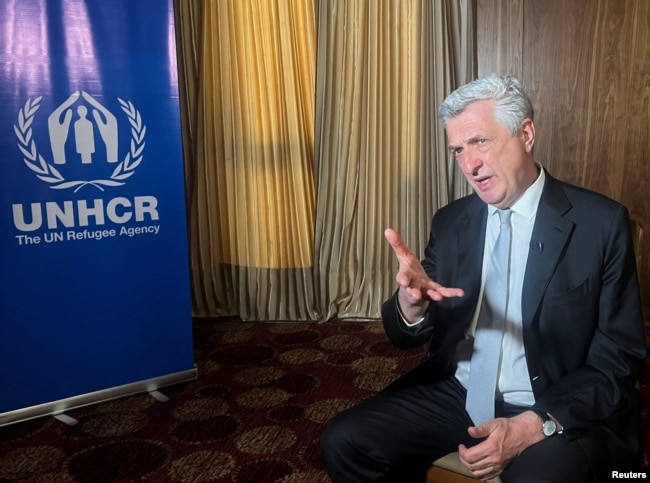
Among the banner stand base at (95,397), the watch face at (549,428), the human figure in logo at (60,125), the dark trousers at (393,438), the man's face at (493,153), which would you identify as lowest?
the banner stand base at (95,397)

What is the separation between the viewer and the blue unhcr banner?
7.07 feet

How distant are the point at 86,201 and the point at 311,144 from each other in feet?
4.92

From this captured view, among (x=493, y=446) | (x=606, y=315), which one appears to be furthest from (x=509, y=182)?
(x=493, y=446)

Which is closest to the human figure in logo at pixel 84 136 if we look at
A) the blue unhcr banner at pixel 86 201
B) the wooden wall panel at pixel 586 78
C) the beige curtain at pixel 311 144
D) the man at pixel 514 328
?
the blue unhcr banner at pixel 86 201

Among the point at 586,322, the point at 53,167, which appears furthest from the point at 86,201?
the point at 586,322

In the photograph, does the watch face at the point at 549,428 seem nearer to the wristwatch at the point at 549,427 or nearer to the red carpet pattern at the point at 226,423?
the wristwatch at the point at 549,427

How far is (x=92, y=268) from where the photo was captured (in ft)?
7.63

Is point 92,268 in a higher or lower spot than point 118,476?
higher

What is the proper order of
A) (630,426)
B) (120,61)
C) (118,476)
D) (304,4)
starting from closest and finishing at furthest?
(630,426)
(118,476)
(120,61)
(304,4)

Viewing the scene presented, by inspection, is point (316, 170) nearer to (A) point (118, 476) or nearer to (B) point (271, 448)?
(B) point (271, 448)

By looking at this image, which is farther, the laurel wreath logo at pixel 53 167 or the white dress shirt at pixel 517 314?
the laurel wreath logo at pixel 53 167

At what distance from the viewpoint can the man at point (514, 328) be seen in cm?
127

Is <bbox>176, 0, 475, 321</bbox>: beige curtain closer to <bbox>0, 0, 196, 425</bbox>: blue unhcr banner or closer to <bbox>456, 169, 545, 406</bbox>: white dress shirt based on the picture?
<bbox>0, 0, 196, 425</bbox>: blue unhcr banner

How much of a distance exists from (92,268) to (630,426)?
6.14 feet
